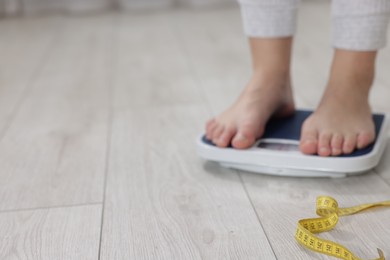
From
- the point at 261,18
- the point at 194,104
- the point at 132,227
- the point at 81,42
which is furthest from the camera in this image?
the point at 81,42

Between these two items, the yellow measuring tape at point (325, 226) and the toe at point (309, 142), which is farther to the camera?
the toe at point (309, 142)

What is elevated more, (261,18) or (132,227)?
(261,18)

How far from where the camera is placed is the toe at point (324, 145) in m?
0.91

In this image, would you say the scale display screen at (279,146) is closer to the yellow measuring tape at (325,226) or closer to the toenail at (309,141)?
the toenail at (309,141)

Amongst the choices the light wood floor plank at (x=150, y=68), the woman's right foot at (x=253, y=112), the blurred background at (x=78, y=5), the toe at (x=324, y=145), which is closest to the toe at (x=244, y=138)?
the woman's right foot at (x=253, y=112)

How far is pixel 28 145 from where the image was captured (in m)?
1.17

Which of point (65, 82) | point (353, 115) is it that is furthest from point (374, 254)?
point (65, 82)

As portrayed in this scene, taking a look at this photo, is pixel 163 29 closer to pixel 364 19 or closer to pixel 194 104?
pixel 194 104

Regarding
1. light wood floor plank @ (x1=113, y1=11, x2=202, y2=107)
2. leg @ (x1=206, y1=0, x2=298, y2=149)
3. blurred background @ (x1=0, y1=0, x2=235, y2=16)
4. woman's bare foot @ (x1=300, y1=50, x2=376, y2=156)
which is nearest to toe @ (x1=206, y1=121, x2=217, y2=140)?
leg @ (x1=206, y1=0, x2=298, y2=149)

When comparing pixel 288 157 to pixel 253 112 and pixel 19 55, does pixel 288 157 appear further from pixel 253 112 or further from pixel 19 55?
pixel 19 55

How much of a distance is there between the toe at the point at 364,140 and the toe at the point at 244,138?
0.58ft

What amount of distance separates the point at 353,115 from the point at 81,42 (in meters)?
1.59

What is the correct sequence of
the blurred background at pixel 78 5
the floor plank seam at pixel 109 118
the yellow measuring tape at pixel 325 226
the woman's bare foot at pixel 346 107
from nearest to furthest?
the yellow measuring tape at pixel 325 226
the floor plank seam at pixel 109 118
the woman's bare foot at pixel 346 107
the blurred background at pixel 78 5

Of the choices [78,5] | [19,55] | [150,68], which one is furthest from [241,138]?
[78,5]
